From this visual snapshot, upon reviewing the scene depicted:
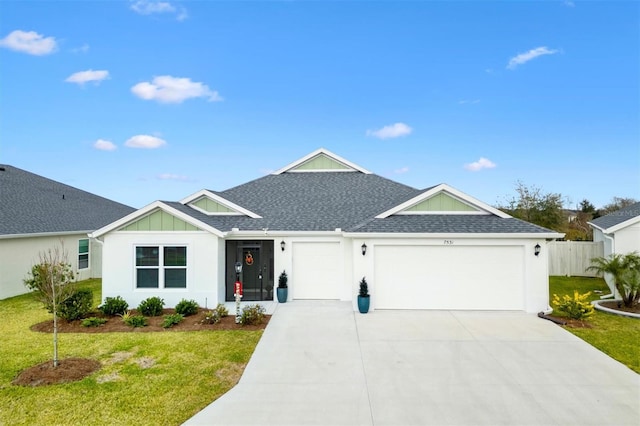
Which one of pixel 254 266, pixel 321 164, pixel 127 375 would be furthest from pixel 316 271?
pixel 127 375

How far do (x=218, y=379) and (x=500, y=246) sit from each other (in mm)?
9708

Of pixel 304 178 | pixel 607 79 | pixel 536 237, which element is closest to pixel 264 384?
pixel 536 237

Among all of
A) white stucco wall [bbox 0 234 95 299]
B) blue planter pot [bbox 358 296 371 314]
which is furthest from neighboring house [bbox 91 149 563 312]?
white stucco wall [bbox 0 234 95 299]

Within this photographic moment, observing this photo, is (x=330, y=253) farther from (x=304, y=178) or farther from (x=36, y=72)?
(x=36, y=72)

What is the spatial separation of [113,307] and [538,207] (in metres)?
30.0

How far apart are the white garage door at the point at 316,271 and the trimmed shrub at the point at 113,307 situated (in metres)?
5.77

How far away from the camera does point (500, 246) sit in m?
11.6

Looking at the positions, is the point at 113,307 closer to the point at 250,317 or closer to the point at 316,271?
the point at 250,317

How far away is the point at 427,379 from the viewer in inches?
261

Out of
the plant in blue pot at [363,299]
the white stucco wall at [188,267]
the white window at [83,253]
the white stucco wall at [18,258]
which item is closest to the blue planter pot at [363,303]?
the plant in blue pot at [363,299]

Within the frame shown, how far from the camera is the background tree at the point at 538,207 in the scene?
27.7m

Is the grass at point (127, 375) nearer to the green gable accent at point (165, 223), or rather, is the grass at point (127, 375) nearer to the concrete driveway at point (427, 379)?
the concrete driveway at point (427, 379)

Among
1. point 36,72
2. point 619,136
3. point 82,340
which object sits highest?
point 36,72

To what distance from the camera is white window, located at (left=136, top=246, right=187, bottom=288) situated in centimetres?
1219
